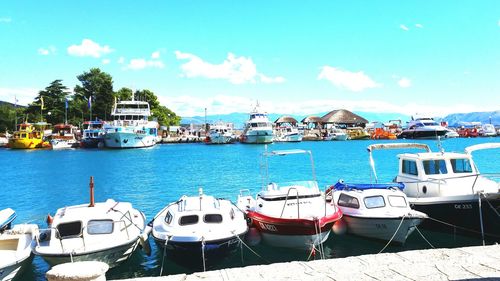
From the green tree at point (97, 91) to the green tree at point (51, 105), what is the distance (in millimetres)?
4654

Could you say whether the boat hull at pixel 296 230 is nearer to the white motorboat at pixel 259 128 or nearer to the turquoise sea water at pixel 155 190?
the turquoise sea water at pixel 155 190

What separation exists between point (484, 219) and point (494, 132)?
556 ft

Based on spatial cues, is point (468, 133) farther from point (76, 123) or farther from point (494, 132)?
point (76, 123)

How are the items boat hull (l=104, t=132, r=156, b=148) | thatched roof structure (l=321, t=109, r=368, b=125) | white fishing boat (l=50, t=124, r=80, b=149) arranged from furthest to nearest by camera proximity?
thatched roof structure (l=321, t=109, r=368, b=125)
white fishing boat (l=50, t=124, r=80, b=149)
boat hull (l=104, t=132, r=156, b=148)

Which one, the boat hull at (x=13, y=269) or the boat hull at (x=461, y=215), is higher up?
the boat hull at (x=461, y=215)

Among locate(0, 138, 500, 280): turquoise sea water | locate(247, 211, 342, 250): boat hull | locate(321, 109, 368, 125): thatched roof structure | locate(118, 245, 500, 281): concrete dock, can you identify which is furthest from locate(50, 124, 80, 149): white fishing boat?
locate(321, 109, 368, 125): thatched roof structure

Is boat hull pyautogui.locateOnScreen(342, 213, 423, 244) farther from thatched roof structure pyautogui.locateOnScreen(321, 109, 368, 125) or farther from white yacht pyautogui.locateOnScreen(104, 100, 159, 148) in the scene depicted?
thatched roof structure pyautogui.locateOnScreen(321, 109, 368, 125)

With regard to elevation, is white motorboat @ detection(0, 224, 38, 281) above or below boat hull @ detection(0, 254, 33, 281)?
above

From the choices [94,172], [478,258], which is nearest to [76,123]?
[94,172]

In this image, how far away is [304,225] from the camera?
14.1 meters

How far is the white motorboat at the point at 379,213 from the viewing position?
15.0 m

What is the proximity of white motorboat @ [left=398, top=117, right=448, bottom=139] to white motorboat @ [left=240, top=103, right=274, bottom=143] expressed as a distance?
53.3 meters

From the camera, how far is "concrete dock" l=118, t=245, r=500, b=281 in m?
8.91

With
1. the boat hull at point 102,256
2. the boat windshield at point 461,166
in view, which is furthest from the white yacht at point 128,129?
the boat windshield at point 461,166
